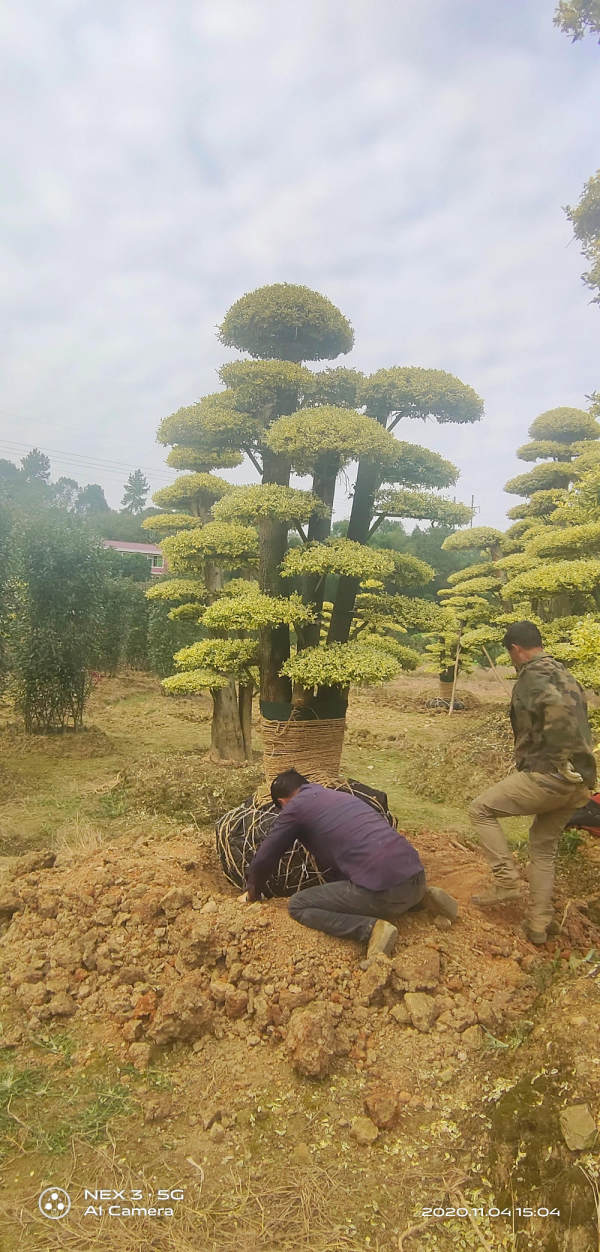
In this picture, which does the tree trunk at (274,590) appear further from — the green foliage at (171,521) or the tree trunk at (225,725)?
the green foliage at (171,521)

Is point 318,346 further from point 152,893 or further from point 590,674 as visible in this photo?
point 152,893

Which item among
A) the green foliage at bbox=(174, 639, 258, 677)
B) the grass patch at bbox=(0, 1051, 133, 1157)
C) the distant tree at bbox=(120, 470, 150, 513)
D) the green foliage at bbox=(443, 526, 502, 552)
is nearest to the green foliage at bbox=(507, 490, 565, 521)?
the green foliage at bbox=(443, 526, 502, 552)

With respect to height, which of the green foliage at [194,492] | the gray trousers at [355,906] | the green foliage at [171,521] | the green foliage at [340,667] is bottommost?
the gray trousers at [355,906]

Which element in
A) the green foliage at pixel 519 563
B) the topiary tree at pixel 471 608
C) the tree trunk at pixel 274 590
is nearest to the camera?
the tree trunk at pixel 274 590

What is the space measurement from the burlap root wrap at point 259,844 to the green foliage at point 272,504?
85.4 inches

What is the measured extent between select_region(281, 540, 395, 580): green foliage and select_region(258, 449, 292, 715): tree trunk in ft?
1.12

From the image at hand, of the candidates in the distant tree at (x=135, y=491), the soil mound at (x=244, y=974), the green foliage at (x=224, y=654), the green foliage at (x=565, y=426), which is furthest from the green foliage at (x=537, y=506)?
the distant tree at (x=135, y=491)

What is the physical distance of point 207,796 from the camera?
6191 millimetres

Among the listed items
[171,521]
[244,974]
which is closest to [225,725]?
[171,521]

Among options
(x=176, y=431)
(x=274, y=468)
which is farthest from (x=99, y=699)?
(x=274, y=468)

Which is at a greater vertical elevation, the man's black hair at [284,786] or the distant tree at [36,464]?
the distant tree at [36,464]

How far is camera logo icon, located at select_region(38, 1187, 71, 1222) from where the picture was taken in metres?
2.06

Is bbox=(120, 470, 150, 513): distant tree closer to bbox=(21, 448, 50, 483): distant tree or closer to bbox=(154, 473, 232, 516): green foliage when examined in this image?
bbox=(21, 448, 50, 483): distant tree

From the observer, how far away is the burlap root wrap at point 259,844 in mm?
3953
